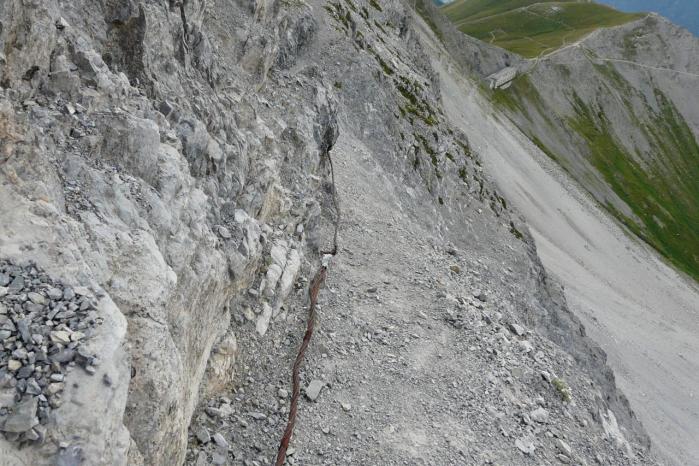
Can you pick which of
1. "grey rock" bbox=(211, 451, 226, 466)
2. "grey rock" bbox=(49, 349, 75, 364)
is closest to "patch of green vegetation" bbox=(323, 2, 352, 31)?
"grey rock" bbox=(211, 451, 226, 466)

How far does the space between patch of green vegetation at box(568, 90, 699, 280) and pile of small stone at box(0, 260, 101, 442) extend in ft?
399

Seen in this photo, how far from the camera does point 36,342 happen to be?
8.27m

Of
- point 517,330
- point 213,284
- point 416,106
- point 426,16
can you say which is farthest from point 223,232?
point 426,16

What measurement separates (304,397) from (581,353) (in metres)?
31.9

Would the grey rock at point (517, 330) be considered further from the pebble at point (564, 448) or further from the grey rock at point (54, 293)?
the grey rock at point (54, 293)

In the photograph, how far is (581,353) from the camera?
4112 centimetres

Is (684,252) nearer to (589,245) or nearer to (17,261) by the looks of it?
(589,245)

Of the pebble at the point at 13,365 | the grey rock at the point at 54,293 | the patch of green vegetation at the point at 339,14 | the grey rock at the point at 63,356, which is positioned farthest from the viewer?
the patch of green vegetation at the point at 339,14

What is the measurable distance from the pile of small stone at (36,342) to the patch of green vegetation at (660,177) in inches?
4784

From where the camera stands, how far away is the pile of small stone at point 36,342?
25.3 ft

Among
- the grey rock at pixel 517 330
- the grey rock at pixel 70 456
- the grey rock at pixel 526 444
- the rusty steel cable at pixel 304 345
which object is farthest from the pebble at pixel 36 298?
the grey rock at pixel 517 330

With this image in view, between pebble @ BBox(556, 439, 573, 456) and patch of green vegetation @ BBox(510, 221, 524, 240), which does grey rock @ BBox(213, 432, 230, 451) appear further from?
patch of green vegetation @ BBox(510, 221, 524, 240)

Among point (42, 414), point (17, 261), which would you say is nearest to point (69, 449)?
point (42, 414)

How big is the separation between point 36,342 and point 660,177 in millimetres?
164270
